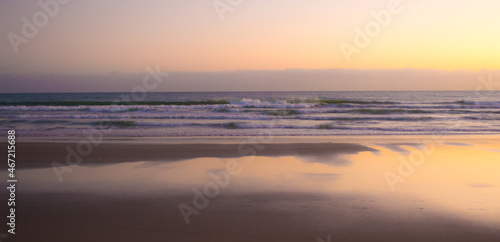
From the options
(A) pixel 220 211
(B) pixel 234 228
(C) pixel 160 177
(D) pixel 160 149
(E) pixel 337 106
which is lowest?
(B) pixel 234 228

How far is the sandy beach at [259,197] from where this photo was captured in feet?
13.3

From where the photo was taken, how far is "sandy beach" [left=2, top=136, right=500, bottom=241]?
13.3 ft

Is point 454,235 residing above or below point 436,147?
below

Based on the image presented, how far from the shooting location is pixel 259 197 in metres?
5.33

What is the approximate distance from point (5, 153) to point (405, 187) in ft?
34.3

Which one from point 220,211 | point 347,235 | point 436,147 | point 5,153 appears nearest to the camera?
point 347,235

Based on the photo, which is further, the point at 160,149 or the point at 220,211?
the point at 160,149

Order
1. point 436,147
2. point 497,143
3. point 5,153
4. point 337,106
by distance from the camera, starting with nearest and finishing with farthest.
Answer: point 5,153 → point 436,147 → point 497,143 → point 337,106

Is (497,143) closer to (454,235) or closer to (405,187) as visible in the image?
(405,187)

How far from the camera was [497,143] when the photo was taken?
1123cm

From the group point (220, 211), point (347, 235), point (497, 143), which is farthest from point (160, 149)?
point (497, 143)

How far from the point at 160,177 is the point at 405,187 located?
15.2 ft

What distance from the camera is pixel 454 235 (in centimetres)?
399

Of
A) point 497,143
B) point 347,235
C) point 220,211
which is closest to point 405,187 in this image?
point 347,235
